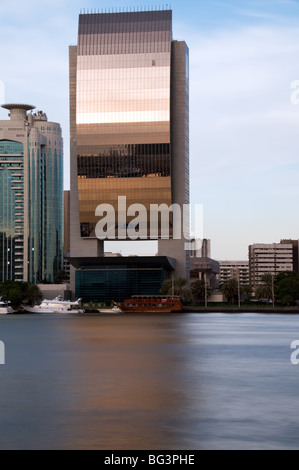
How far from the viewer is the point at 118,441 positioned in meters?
32.2

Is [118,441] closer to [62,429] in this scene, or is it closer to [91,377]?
[62,429]

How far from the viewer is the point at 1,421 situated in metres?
37.0

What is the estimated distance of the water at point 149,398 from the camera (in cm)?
3300

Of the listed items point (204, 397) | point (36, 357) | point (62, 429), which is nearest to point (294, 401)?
point (204, 397)

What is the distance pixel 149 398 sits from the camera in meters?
44.5

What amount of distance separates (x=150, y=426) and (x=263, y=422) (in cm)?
517

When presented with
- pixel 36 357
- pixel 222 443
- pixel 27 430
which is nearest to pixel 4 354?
pixel 36 357

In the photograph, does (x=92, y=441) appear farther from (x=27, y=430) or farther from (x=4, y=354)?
(x=4, y=354)

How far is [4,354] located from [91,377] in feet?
76.3

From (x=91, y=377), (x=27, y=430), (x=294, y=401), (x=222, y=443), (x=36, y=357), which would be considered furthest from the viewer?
(x=36, y=357)

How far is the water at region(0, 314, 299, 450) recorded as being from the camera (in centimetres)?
3300

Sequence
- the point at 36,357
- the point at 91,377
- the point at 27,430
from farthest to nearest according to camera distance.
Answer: the point at 36,357, the point at 91,377, the point at 27,430
